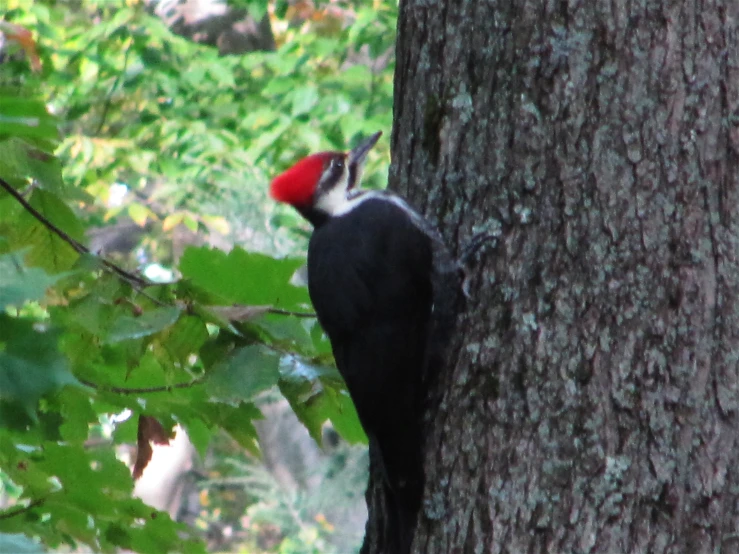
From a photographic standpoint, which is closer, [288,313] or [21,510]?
[21,510]

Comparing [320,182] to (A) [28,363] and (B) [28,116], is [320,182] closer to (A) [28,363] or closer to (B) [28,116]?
(B) [28,116]

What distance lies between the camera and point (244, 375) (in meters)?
1.97

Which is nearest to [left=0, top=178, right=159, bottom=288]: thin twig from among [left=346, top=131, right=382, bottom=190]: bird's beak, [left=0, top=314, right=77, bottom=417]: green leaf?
[left=0, top=314, right=77, bottom=417]: green leaf

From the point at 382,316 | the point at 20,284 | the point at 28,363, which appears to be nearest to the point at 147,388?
the point at 382,316

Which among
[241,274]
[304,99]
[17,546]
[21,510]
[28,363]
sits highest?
[28,363]

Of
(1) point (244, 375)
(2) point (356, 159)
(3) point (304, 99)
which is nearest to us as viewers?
(1) point (244, 375)

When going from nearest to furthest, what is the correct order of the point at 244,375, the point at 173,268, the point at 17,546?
the point at 17,546, the point at 244,375, the point at 173,268

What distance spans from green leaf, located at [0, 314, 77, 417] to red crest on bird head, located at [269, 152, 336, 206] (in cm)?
157

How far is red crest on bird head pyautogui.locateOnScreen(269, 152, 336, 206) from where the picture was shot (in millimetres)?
2898

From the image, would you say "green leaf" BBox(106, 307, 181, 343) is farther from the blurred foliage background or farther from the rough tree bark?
the rough tree bark

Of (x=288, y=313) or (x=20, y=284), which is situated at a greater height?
(x=20, y=284)

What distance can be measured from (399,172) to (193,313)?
2.14ft

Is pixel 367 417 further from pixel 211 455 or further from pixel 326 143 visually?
pixel 211 455

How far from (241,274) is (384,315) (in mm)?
371
